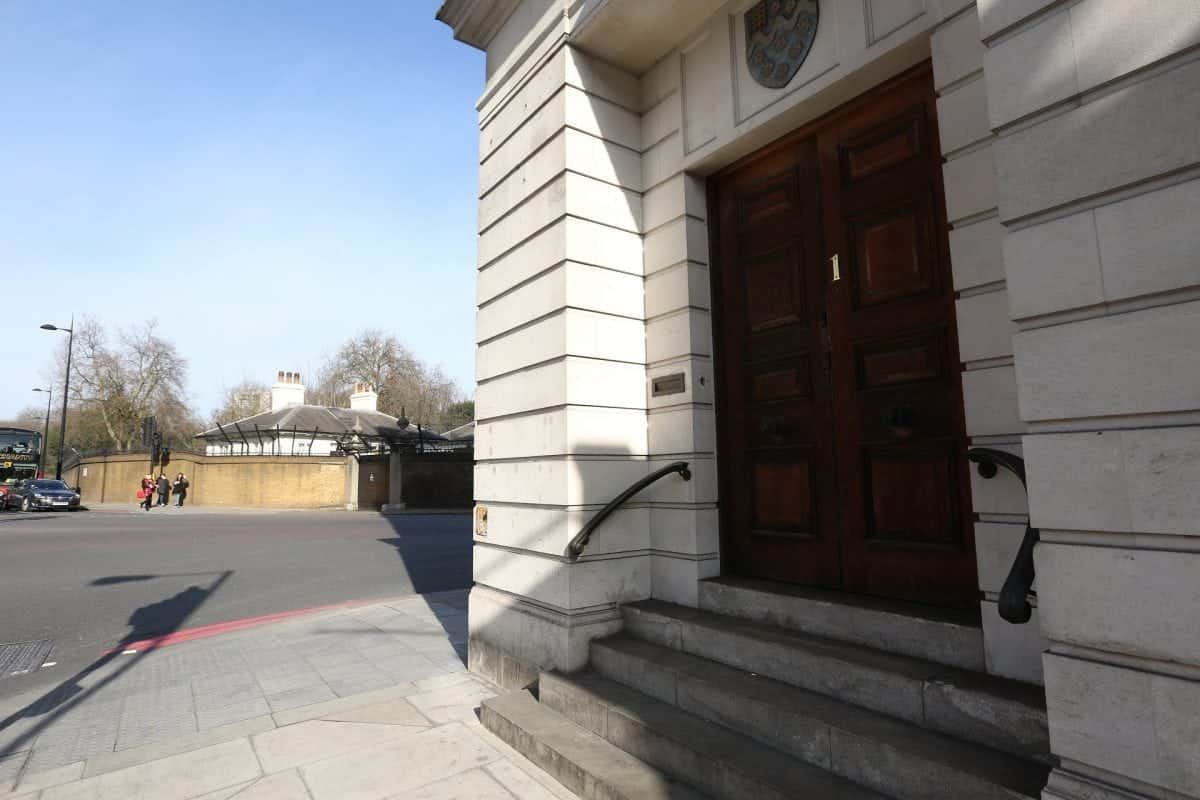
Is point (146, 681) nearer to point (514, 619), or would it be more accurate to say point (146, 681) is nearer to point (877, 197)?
point (514, 619)

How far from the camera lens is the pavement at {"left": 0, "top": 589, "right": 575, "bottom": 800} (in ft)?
11.7

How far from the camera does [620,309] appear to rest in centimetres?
517

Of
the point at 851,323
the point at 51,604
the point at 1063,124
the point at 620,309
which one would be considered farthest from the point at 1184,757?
the point at 51,604

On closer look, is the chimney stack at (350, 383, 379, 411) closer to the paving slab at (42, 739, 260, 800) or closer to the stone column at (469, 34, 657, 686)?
the stone column at (469, 34, 657, 686)

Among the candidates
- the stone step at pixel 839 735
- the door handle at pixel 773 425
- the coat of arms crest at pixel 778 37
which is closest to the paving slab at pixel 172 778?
the stone step at pixel 839 735

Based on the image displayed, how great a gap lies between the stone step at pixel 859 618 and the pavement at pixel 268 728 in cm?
160

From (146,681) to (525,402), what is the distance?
426cm

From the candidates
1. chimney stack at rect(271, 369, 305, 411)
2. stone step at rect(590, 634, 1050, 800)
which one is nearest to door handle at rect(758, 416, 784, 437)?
stone step at rect(590, 634, 1050, 800)

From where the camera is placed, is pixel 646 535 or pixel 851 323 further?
pixel 646 535

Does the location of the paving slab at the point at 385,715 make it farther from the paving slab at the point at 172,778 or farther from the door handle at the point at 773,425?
the door handle at the point at 773,425

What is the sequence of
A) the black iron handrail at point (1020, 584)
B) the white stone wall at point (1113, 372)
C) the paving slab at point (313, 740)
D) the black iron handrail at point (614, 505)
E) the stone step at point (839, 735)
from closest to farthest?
the white stone wall at point (1113, 372) < the black iron handrail at point (1020, 584) < the stone step at point (839, 735) < the paving slab at point (313, 740) < the black iron handrail at point (614, 505)

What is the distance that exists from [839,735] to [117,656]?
7.15 m

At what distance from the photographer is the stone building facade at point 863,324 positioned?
195cm

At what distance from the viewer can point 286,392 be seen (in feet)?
148
